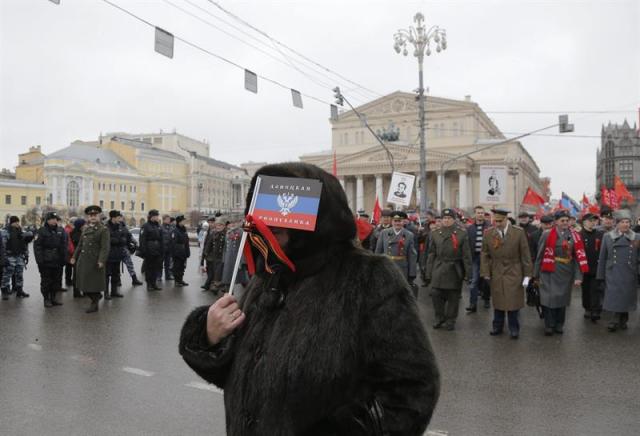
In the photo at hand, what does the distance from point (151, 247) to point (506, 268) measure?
930 cm

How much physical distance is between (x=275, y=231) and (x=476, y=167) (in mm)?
79186

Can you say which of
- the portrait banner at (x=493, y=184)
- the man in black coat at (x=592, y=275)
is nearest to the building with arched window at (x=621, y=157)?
the portrait banner at (x=493, y=184)

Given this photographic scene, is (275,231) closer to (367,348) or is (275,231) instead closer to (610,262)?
(367,348)

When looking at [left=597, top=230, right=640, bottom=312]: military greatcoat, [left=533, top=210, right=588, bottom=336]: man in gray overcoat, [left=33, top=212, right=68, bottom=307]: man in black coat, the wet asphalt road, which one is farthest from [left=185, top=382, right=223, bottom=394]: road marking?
[left=597, top=230, right=640, bottom=312]: military greatcoat

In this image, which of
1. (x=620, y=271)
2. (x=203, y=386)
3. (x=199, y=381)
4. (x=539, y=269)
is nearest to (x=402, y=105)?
(x=620, y=271)

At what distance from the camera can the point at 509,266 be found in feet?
28.7

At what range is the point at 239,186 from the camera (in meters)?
108

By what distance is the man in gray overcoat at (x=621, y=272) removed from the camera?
934 cm

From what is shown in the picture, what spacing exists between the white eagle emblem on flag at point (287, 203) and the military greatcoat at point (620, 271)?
29.8 ft

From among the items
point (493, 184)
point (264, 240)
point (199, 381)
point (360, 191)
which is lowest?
point (199, 381)

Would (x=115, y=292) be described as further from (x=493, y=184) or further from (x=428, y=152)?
(x=428, y=152)

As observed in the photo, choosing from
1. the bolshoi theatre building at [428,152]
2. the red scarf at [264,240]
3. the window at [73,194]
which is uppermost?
the bolshoi theatre building at [428,152]

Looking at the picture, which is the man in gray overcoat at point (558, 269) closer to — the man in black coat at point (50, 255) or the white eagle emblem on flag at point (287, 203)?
the white eagle emblem on flag at point (287, 203)

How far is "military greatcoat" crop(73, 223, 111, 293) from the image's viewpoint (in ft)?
36.0
